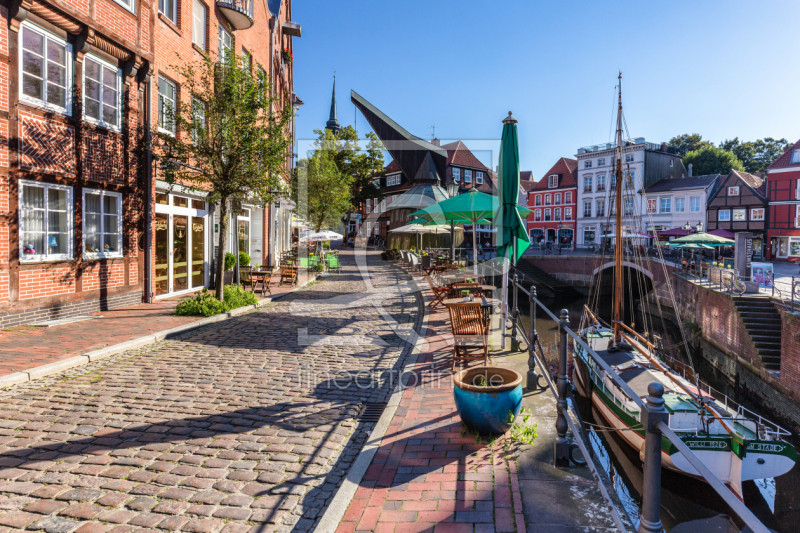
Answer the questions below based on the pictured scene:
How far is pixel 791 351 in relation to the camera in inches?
462

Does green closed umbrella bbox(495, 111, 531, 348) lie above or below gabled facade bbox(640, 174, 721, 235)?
below

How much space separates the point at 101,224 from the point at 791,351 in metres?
16.9

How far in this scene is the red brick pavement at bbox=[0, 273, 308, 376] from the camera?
666 cm

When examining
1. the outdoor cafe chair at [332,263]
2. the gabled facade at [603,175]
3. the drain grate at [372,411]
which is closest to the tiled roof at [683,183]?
the gabled facade at [603,175]

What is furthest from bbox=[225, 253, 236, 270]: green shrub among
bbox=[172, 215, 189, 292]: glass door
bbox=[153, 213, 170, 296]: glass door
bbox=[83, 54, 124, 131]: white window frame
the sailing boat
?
the sailing boat

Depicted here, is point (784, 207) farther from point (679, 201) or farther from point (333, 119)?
point (333, 119)

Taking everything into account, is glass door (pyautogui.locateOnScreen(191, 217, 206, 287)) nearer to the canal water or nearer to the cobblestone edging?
the cobblestone edging

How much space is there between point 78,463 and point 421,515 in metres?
2.86

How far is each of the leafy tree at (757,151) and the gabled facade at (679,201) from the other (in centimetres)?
2686

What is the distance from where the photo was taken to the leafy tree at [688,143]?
63.7 meters

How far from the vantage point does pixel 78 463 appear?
3848 millimetres

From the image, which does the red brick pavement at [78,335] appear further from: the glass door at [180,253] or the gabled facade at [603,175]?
the gabled facade at [603,175]

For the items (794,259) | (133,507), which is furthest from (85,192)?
(794,259)

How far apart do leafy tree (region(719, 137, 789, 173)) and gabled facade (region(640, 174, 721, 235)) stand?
26858 millimetres
